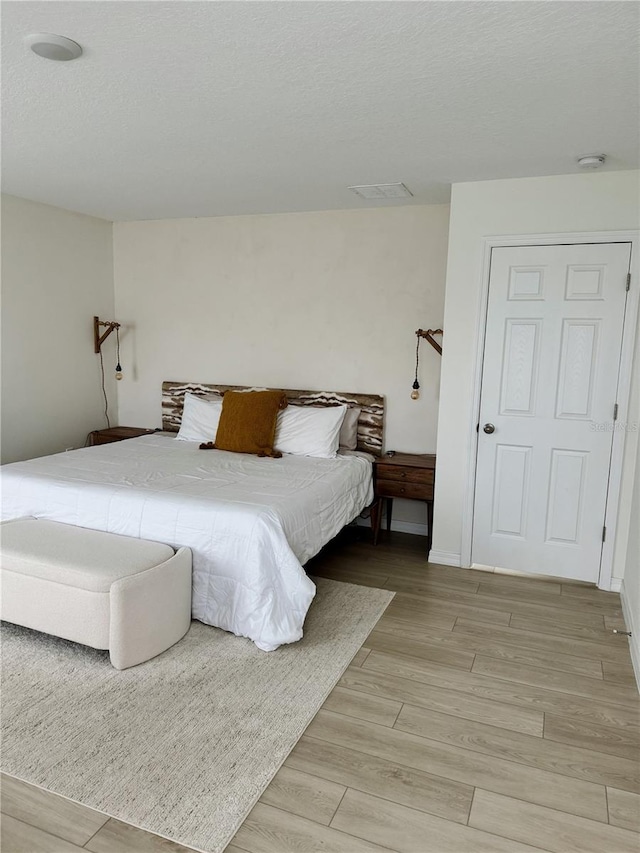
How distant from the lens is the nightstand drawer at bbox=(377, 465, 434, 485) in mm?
3930

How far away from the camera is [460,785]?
1925mm

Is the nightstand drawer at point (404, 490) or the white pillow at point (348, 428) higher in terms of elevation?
the white pillow at point (348, 428)

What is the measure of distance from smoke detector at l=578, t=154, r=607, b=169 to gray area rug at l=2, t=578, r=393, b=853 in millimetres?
2596

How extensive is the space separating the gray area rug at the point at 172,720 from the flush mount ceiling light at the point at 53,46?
238 centimetres

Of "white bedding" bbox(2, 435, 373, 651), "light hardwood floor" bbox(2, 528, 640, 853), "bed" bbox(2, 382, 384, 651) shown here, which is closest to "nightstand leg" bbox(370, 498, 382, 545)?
"bed" bbox(2, 382, 384, 651)

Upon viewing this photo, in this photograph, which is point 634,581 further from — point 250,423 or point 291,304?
point 291,304

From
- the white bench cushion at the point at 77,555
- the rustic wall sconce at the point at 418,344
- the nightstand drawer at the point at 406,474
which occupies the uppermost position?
the rustic wall sconce at the point at 418,344

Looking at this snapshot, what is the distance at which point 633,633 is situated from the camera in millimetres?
2799

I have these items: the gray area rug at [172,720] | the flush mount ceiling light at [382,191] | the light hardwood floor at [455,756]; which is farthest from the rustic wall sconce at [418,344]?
the gray area rug at [172,720]

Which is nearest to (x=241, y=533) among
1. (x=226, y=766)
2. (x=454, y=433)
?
(x=226, y=766)

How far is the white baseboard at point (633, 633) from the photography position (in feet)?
8.50

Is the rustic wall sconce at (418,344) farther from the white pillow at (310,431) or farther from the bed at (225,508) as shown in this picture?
the bed at (225,508)

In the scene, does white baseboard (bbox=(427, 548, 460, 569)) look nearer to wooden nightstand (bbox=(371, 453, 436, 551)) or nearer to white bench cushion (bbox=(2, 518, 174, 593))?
wooden nightstand (bbox=(371, 453, 436, 551))

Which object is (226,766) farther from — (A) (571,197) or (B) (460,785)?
(A) (571,197)
